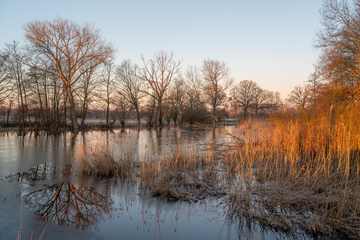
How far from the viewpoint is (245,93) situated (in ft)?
163

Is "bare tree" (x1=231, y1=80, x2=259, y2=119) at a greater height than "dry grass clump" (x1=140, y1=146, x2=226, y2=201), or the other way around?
"bare tree" (x1=231, y1=80, x2=259, y2=119)

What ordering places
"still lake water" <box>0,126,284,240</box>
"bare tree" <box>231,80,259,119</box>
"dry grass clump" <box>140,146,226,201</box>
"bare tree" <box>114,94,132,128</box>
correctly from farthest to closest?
"bare tree" <box>231,80,259,119</box> < "bare tree" <box>114,94,132,128</box> < "dry grass clump" <box>140,146,226,201</box> < "still lake water" <box>0,126,284,240</box>

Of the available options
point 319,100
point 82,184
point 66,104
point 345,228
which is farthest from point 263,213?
point 66,104

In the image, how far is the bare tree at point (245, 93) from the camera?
49000 mm

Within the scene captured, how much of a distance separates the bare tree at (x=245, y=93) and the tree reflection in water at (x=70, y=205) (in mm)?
48347

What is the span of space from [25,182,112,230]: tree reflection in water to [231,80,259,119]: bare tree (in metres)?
48.3

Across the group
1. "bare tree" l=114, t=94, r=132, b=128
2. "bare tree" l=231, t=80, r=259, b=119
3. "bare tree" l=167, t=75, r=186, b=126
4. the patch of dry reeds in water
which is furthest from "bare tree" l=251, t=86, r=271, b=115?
the patch of dry reeds in water

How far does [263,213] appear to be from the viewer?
3119 mm

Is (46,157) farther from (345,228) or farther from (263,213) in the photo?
(345,228)

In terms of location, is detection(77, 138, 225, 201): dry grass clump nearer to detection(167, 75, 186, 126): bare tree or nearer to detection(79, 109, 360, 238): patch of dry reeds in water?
detection(79, 109, 360, 238): patch of dry reeds in water

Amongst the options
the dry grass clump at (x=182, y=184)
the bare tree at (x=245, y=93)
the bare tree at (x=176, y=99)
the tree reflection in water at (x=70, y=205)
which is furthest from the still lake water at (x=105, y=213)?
the bare tree at (x=245, y=93)

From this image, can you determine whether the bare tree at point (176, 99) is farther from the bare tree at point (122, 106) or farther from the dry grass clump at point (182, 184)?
the dry grass clump at point (182, 184)

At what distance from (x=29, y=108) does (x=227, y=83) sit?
2821 cm

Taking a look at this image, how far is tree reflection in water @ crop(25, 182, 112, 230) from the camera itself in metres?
3.07
